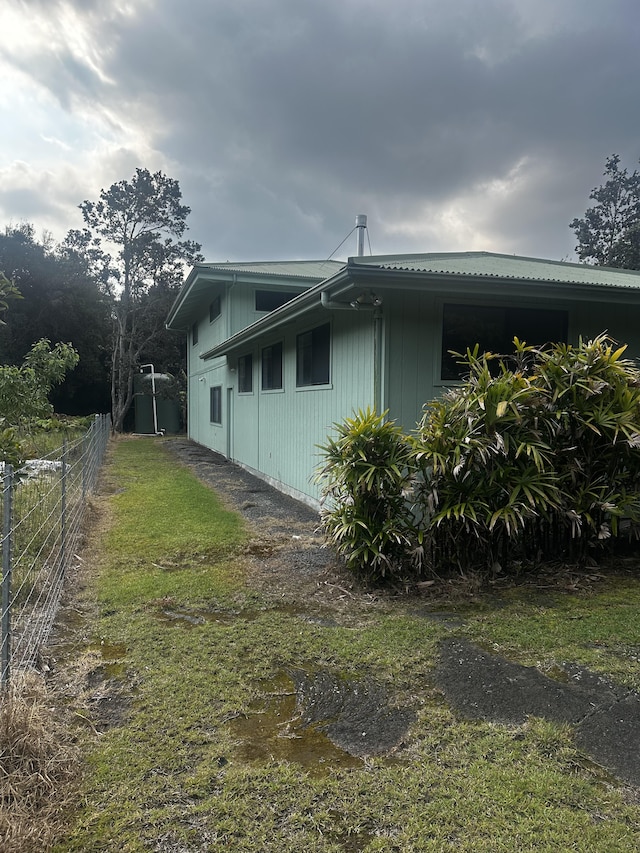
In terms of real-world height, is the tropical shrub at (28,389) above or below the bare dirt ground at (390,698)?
above

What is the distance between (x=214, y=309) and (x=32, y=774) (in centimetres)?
1540

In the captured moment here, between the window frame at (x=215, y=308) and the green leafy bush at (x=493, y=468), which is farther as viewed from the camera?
the window frame at (x=215, y=308)

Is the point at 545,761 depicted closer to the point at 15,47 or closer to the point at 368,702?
the point at 368,702

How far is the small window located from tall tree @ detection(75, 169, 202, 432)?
805 cm

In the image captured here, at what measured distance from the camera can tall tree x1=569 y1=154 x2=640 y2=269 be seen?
29812mm

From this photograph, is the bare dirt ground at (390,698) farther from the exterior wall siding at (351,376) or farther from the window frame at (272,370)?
the window frame at (272,370)

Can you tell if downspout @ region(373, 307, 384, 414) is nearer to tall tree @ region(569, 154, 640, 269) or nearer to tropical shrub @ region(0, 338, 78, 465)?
tropical shrub @ region(0, 338, 78, 465)

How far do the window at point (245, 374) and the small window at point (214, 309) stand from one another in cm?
351

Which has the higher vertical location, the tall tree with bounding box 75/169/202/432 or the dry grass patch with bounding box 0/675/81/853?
the tall tree with bounding box 75/169/202/432

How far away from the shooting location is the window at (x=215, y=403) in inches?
602

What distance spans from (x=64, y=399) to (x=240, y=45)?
19.3 m

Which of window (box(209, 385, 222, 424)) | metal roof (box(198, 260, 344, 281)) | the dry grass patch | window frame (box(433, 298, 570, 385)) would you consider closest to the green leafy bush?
window frame (box(433, 298, 570, 385))

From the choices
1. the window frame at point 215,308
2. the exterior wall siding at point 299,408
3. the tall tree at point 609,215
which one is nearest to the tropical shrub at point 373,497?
the exterior wall siding at point 299,408

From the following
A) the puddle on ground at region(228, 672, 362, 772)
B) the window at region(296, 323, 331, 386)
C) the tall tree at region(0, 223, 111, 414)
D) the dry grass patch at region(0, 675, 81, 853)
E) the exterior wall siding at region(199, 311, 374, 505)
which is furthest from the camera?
the tall tree at region(0, 223, 111, 414)
